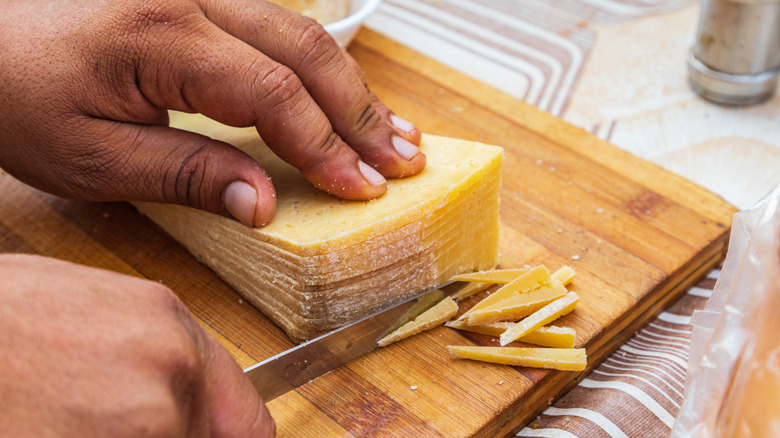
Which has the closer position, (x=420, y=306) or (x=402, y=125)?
(x=420, y=306)

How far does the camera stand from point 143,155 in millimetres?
1498

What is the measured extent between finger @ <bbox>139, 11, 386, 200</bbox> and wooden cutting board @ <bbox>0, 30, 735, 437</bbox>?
0.39m

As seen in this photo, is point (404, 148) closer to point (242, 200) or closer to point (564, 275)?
point (242, 200)

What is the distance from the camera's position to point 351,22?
7.24ft

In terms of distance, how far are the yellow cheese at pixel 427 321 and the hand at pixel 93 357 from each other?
0.61 metres

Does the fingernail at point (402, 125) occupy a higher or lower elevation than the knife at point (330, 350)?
higher

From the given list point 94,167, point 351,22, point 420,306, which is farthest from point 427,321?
point 351,22

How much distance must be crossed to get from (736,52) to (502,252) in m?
1.15

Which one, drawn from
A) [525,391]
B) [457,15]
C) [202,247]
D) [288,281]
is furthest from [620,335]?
[457,15]

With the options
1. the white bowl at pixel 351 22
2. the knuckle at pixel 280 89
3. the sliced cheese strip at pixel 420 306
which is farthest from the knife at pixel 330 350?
the white bowl at pixel 351 22

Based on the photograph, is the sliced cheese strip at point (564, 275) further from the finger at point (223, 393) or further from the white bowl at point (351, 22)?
the white bowl at point (351, 22)

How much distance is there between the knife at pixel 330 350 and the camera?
135 cm

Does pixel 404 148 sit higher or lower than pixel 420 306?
higher

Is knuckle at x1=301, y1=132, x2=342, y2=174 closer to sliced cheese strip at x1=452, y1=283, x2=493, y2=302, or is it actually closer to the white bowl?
sliced cheese strip at x1=452, y1=283, x2=493, y2=302
